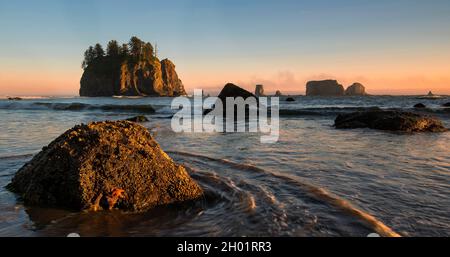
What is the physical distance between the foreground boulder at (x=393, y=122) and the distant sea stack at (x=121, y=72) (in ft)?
319

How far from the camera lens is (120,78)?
105 metres

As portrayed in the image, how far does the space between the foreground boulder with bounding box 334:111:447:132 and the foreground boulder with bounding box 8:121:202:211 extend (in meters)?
9.62

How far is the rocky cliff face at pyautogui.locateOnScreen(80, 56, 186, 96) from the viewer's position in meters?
106

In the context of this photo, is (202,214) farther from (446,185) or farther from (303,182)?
(446,185)

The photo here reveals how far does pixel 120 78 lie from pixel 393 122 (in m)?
100

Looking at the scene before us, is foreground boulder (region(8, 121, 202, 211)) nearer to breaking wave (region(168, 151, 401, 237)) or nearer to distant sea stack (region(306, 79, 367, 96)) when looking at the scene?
breaking wave (region(168, 151, 401, 237))

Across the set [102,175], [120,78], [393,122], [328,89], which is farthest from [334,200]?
[328,89]

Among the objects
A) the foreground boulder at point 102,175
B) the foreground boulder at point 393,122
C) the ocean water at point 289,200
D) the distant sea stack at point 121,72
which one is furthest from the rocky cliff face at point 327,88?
the foreground boulder at point 102,175

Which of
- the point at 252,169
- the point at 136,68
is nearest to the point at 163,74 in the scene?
the point at 136,68

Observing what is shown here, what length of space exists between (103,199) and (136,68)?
355 ft

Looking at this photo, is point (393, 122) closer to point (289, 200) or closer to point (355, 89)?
point (289, 200)

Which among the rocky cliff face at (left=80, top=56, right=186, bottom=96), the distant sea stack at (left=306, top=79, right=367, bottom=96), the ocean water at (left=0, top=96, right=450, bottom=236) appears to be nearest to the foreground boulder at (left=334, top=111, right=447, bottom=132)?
the ocean water at (left=0, top=96, right=450, bottom=236)

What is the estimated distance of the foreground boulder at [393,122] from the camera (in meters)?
11.9
